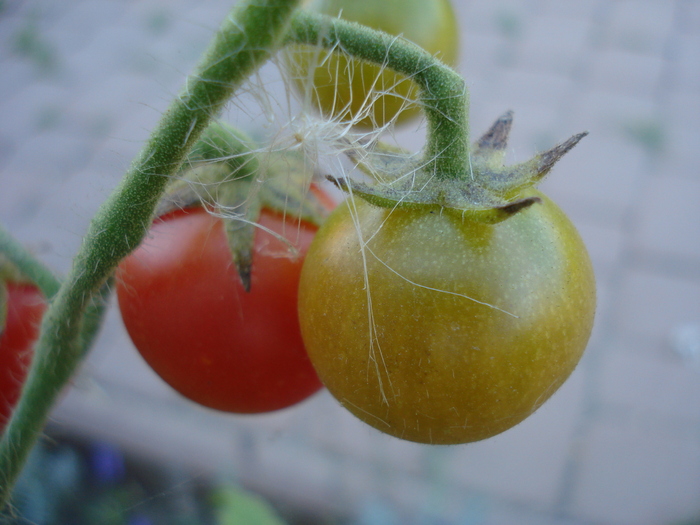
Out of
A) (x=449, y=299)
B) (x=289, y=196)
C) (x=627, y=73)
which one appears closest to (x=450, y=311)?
(x=449, y=299)

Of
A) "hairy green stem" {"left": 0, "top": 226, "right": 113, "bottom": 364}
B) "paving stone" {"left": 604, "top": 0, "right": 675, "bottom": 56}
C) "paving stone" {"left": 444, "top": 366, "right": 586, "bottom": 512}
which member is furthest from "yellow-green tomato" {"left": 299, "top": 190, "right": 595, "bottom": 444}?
"paving stone" {"left": 604, "top": 0, "right": 675, "bottom": 56}

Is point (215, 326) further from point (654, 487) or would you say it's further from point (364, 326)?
point (654, 487)

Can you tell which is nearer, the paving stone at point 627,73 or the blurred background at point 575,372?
the blurred background at point 575,372

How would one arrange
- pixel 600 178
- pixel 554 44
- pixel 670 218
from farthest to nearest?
pixel 554 44 < pixel 600 178 < pixel 670 218

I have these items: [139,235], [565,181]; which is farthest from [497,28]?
[139,235]

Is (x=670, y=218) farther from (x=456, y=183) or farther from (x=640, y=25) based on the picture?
(x=456, y=183)

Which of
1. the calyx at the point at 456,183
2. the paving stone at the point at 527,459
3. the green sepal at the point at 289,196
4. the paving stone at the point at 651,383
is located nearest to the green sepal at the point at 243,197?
the green sepal at the point at 289,196

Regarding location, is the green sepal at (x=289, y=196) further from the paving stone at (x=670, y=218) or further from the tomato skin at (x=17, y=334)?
the paving stone at (x=670, y=218)
